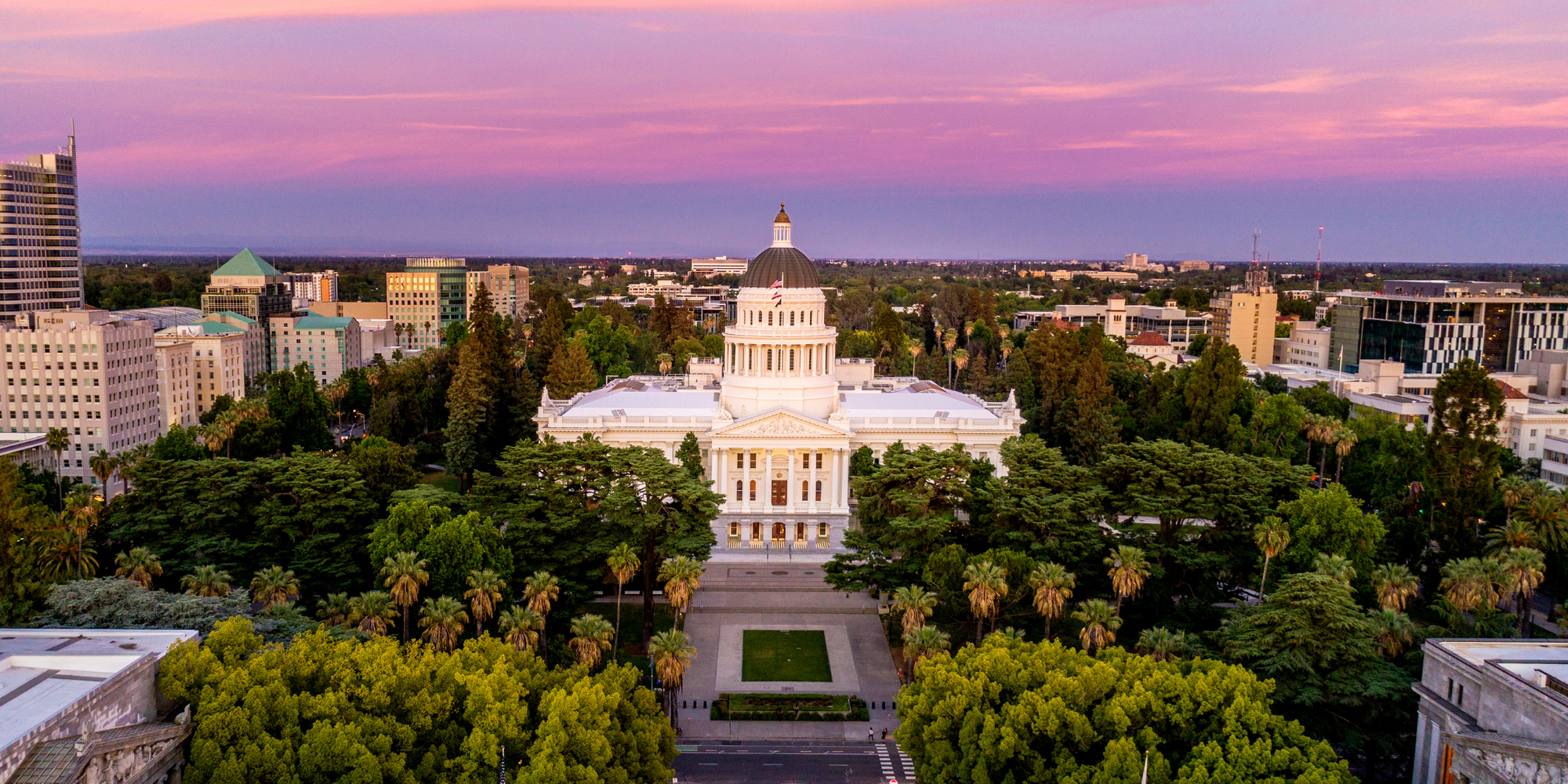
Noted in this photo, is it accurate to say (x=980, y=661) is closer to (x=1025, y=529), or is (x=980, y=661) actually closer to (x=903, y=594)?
(x=903, y=594)

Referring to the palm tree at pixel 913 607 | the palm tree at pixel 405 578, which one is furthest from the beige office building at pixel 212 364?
the palm tree at pixel 913 607

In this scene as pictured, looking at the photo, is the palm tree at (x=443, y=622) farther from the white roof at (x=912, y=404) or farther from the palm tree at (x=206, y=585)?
the white roof at (x=912, y=404)

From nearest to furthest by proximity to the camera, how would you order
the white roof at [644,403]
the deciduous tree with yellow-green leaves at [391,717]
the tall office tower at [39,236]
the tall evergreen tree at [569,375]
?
the deciduous tree with yellow-green leaves at [391,717], the white roof at [644,403], the tall evergreen tree at [569,375], the tall office tower at [39,236]

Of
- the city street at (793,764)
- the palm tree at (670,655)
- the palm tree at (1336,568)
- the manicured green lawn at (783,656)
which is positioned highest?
the palm tree at (1336,568)

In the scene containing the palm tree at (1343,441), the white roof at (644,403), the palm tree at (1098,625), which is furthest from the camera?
the white roof at (644,403)

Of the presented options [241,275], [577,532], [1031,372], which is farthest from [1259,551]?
[241,275]

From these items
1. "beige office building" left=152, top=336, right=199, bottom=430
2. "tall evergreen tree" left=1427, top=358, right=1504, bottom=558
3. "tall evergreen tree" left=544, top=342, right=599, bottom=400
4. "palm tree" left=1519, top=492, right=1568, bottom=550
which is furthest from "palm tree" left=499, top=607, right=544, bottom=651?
"beige office building" left=152, top=336, right=199, bottom=430

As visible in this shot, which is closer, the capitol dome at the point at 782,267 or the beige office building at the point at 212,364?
the capitol dome at the point at 782,267

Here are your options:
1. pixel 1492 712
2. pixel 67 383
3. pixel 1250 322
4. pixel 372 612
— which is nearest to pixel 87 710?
pixel 372 612

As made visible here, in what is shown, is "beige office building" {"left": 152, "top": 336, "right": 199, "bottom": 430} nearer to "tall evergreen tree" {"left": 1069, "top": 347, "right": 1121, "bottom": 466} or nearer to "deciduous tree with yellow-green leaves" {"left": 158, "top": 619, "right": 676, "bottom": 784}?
"deciduous tree with yellow-green leaves" {"left": 158, "top": 619, "right": 676, "bottom": 784}
